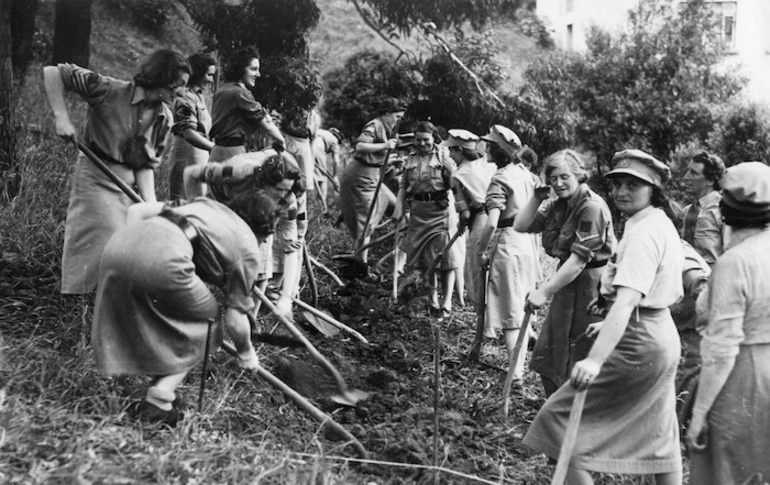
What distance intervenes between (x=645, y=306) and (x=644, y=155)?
28.0 inches

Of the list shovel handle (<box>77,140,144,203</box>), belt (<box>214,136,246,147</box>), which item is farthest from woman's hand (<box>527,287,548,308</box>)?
belt (<box>214,136,246,147</box>)

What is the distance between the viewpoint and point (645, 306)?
4152 mm

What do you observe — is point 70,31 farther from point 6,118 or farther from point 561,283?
point 561,283

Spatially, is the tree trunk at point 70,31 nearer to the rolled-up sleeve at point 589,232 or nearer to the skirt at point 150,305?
the skirt at point 150,305

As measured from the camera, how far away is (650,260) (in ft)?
13.3

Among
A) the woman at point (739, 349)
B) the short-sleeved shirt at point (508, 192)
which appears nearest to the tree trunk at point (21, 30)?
the short-sleeved shirt at point (508, 192)

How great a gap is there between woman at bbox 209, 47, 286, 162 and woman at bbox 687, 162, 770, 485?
3928 millimetres

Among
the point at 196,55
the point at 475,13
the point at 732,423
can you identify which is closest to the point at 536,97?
the point at 475,13

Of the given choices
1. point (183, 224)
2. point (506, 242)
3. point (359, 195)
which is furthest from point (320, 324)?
point (183, 224)

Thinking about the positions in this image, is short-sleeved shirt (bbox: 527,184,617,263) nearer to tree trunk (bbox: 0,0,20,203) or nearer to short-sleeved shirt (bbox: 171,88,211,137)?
short-sleeved shirt (bbox: 171,88,211,137)

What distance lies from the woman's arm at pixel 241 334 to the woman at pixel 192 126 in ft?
9.52

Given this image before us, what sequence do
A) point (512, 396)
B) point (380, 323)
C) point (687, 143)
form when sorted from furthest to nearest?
point (687, 143) < point (380, 323) < point (512, 396)

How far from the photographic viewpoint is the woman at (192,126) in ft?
22.8

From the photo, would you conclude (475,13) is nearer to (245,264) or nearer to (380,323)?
(380,323)
